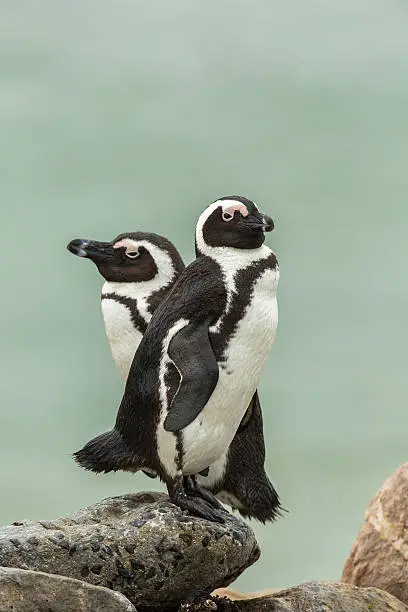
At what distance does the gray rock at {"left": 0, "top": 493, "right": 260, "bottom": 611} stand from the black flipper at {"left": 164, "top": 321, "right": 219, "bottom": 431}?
427 mm

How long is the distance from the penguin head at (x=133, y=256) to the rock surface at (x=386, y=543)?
67.4 inches

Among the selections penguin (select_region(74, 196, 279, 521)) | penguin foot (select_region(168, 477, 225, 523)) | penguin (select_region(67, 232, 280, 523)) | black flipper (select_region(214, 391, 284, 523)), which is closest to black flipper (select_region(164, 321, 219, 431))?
penguin (select_region(74, 196, 279, 521))

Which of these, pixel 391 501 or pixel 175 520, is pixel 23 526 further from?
pixel 391 501

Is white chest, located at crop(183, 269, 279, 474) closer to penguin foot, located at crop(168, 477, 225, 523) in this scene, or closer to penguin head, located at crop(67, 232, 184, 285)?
penguin foot, located at crop(168, 477, 225, 523)

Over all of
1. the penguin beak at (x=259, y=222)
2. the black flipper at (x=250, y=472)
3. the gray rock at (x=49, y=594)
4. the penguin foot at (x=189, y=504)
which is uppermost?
the penguin beak at (x=259, y=222)

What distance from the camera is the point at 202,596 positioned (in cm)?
535

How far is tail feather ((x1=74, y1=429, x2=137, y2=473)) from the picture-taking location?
17.6 feet

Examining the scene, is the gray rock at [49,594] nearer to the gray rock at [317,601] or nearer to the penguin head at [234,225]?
the gray rock at [317,601]

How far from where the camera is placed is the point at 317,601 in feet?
18.3

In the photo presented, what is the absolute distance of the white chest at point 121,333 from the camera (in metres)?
5.73

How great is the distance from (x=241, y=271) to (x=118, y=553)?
1200 mm

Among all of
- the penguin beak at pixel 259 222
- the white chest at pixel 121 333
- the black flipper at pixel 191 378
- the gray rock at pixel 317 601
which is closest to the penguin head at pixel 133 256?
the white chest at pixel 121 333

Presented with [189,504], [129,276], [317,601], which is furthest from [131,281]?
[317,601]

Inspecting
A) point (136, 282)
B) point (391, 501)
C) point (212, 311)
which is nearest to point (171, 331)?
point (212, 311)
